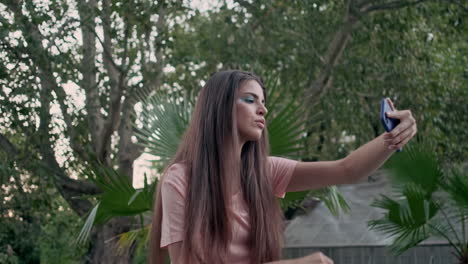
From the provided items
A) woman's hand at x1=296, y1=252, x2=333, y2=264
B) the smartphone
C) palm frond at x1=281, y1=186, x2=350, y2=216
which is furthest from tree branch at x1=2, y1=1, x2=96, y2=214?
woman's hand at x1=296, y1=252, x2=333, y2=264

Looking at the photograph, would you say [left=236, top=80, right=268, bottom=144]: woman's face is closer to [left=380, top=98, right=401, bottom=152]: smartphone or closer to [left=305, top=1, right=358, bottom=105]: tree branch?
[left=380, top=98, right=401, bottom=152]: smartphone

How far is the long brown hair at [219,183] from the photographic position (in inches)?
75.4

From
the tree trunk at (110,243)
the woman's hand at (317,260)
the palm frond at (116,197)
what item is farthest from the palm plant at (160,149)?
the tree trunk at (110,243)

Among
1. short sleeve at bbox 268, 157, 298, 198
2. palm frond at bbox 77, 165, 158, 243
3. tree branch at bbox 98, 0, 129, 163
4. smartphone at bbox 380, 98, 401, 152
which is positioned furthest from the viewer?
tree branch at bbox 98, 0, 129, 163

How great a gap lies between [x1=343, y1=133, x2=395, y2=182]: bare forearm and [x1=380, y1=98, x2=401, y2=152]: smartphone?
76 millimetres

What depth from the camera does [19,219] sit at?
973 cm

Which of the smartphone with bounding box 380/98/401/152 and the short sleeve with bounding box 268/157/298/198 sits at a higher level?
the smartphone with bounding box 380/98/401/152

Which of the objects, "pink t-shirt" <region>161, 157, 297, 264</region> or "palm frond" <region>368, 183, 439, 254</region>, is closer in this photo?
"pink t-shirt" <region>161, 157, 297, 264</region>

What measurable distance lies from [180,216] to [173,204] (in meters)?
0.04

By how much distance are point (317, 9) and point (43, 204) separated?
4634 mm

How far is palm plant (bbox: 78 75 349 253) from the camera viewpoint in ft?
14.4

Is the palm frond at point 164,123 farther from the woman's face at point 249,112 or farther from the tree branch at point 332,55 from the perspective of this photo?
the tree branch at point 332,55

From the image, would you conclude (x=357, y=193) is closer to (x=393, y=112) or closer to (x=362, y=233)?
(x=362, y=233)

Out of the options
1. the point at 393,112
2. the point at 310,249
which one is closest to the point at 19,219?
the point at 310,249
